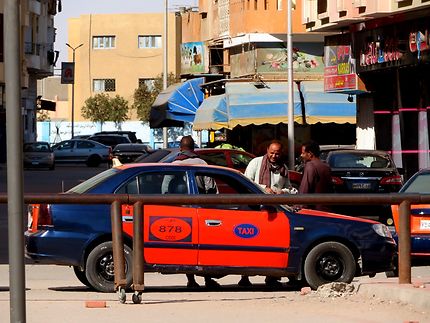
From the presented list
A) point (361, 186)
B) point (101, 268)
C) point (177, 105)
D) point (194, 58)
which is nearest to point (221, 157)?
point (361, 186)

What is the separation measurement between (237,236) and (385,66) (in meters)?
22.1

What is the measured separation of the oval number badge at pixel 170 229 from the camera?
1362 centimetres

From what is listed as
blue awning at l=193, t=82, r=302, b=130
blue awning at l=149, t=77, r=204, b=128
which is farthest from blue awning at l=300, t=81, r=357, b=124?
blue awning at l=149, t=77, r=204, b=128

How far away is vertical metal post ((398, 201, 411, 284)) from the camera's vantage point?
12.1 m

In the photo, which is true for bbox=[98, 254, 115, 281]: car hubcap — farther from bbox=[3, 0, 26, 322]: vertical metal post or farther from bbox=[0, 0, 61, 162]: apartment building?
bbox=[0, 0, 61, 162]: apartment building

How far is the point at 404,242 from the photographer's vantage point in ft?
40.1

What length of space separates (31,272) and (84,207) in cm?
289

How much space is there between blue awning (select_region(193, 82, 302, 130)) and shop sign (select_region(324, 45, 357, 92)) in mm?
3785

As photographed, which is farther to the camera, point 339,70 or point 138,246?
point 339,70

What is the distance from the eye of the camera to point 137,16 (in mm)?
102938

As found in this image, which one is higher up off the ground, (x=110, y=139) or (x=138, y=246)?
(x=138, y=246)

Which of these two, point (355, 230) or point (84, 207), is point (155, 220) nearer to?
point (84, 207)

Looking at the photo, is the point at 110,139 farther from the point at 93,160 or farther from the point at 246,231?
the point at 246,231

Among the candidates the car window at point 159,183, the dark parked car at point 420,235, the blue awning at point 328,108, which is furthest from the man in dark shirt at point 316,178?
the blue awning at point 328,108
